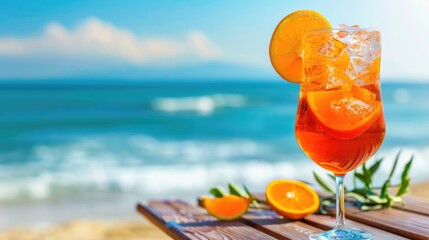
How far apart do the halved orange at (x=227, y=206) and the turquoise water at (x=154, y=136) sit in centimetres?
637

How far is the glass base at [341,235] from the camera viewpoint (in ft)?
5.94

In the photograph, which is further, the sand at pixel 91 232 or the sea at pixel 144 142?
the sea at pixel 144 142

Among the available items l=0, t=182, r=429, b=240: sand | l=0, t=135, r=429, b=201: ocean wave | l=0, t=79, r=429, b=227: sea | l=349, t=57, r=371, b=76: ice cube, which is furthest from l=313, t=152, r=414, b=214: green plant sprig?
l=0, t=135, r=429, b=201: ocean wave

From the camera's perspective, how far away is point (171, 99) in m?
23.7

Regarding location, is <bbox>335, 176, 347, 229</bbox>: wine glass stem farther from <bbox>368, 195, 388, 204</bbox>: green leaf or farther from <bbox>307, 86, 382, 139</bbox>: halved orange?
<bbox>368, 195, 388, 204</bbox>: green leaf

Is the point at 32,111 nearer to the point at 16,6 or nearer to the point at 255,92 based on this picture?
the point at 16,6

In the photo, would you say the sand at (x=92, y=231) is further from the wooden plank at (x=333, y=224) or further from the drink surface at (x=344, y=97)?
the drink surface at (x=344, y=97)

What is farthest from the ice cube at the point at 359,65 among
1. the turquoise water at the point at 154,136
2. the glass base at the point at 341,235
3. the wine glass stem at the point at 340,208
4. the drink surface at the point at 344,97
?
the turquoise water at the point at 154,136

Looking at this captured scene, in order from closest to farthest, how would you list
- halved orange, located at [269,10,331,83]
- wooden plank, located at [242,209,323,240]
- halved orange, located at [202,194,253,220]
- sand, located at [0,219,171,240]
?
wooden plank, located at [242,209,323,240] < halved orange, located at [269,10,331,83] < halved orange, located at [202,194,253,220] < sand, located at [0,219,171,240]

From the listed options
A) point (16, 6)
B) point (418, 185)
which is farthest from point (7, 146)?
point (16, 6)

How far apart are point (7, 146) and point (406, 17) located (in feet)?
33.9

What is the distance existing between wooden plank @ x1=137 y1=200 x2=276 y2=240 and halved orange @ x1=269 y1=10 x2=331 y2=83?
1.58ft

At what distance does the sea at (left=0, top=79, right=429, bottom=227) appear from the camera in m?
8.74

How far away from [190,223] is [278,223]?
0.28 m
